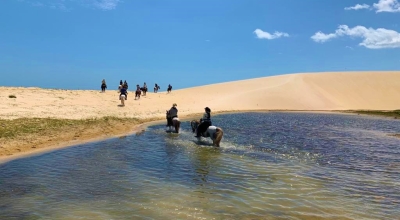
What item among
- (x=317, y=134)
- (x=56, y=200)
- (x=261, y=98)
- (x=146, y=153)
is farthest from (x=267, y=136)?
(x=261, y=98)

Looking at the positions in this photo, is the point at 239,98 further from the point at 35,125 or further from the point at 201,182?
the point at 201,182

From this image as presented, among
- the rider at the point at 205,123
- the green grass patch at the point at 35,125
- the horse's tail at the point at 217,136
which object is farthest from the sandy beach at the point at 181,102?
the horse's tail at the point at 217,136

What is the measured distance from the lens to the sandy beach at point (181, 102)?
19214mm

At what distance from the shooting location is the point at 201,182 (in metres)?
10.2

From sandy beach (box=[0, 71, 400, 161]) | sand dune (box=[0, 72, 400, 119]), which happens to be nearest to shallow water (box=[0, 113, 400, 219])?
sandy beach (box=[0, 71, 400, 161])

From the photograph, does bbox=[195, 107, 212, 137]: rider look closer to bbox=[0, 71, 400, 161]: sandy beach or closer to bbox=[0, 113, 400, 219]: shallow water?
bbox=[0, 113, 400, 219]: shallow water

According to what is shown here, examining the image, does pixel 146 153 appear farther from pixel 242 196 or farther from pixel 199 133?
pixel 242 196

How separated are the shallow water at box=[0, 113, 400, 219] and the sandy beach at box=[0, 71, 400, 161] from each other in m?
3.28

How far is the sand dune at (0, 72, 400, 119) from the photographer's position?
1161 inches

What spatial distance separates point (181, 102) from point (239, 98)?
37.3ft

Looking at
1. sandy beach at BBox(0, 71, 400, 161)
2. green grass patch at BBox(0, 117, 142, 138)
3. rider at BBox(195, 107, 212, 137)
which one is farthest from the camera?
sandy beach at BBox(0, 71, 400, 161)

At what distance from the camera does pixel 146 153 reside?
14.6 metres

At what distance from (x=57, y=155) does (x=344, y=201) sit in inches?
450

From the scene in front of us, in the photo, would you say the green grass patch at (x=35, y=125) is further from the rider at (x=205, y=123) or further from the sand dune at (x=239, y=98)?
the rider at (x=205, y=123)
